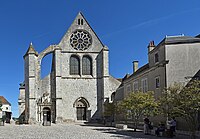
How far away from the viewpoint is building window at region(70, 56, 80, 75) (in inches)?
2099

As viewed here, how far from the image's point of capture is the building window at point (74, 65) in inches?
2099

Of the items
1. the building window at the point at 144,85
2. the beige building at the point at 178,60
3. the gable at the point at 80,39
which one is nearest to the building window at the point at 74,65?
the gable at the point at 80,39

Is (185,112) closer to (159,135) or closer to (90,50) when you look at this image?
(159,135)

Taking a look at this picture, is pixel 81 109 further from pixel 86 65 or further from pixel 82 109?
pixel 86 65

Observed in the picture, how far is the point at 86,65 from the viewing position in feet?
177

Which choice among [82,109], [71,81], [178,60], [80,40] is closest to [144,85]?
[178,60]

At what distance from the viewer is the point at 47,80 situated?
172 ft

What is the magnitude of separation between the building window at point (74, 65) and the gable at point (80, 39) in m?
1.53

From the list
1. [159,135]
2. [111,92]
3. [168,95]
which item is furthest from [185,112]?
[111,92]

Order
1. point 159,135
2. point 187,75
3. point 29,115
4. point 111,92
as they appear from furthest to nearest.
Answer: point 111,92 < point 29,115 < point 187,75 < point 159,135

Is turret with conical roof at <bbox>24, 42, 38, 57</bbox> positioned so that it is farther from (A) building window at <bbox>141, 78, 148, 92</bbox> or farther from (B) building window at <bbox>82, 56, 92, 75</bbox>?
(A) building window at <bbox>141, 78, 148, 92</bbox>

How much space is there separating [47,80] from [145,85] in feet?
74.9

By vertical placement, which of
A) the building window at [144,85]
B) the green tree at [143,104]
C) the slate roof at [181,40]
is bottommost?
the green tree at [143,104]

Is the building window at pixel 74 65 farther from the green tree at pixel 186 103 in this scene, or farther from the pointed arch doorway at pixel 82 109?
the green tree at pixel 186 103
